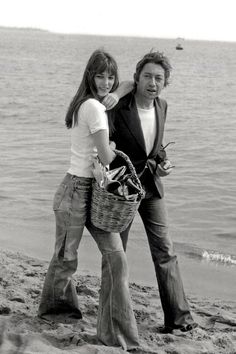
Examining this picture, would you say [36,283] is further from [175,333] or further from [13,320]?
[175,333]

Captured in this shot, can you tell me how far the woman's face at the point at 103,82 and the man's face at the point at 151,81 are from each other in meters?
0.33

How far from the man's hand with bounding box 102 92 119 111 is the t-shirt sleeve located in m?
0.21

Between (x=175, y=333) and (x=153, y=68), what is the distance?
81.3 inches

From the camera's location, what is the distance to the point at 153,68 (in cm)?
468

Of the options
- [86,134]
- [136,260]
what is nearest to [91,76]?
[86,134]

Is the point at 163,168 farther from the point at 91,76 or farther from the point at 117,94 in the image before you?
the point at 91,76

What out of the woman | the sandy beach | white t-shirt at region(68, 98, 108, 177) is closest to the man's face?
the woman

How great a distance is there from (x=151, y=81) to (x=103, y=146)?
770mm

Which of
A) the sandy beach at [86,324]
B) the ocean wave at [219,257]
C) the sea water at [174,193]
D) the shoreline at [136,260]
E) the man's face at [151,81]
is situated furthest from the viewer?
the ocean wave at [219,257]

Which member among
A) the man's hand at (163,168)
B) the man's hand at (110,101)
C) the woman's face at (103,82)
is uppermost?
the woman's face at (103,82)

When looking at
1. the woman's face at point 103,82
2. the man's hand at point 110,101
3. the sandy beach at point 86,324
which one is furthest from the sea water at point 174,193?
the woman's face at point 103,82

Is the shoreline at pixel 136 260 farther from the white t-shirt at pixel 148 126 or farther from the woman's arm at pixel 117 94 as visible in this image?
the woman's arm at pixel 117 94

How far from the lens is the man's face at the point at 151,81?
15.3ft

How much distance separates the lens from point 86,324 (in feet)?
16.1
